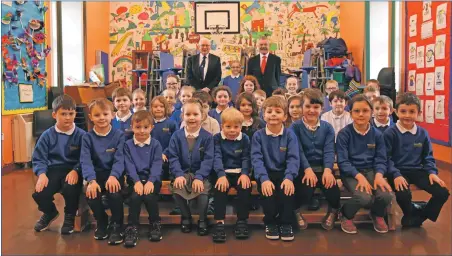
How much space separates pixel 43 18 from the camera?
5539mm

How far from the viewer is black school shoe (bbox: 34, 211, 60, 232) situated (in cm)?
273

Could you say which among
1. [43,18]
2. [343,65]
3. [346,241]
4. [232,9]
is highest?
[232,9]

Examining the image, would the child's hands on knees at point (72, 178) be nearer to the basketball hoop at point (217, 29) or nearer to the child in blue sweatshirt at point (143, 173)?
the child in blue sweatshirt at point (143, 173)

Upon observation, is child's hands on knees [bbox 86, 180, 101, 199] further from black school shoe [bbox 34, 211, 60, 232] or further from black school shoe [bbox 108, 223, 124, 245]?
black school shoe [bbox 34, 211, 60, 232]

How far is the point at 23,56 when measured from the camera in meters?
5.11

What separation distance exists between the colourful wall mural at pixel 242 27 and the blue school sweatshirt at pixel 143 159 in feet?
19.2

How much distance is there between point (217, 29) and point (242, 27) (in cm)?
50

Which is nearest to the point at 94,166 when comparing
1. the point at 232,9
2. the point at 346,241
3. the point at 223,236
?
the point at 223,236

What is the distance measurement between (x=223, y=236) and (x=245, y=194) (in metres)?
0.29

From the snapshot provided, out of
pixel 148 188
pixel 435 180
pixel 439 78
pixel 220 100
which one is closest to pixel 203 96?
pixel 220 100

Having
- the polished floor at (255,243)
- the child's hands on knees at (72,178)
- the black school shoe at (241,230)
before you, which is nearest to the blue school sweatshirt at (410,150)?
the polished floor at (255,243)

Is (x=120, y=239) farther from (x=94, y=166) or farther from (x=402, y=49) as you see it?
(x=402, y=49)

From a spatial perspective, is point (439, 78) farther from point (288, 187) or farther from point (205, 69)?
point (288, 187)

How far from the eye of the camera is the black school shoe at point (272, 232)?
252 cm
